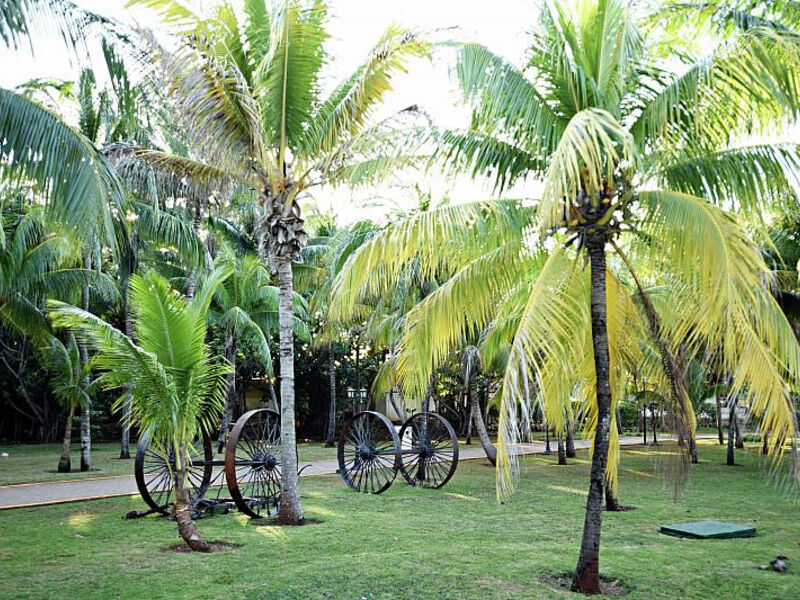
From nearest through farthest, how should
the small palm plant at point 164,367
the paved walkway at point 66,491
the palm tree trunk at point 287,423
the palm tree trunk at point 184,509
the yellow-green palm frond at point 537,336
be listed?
the yellow-green palm frond at point 537,336, the small palm plant at point 164,367, the palm tree trunk at point 184,509, the palm tree trunk at point 287,423, the paved walkway at point 66,491

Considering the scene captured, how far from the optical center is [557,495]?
13.9m

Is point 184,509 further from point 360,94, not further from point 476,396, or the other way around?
point 476,396

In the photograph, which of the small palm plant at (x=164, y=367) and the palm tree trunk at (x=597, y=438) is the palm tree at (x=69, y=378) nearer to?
the small palm plant at (x=164, y=367)

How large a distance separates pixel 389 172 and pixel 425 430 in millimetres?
7229

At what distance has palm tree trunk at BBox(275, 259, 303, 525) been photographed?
10516 millimetres

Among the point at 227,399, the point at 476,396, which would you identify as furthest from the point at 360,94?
the point at 227,399

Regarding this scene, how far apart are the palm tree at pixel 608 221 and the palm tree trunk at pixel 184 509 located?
270 cm

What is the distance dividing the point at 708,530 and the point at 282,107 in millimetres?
8135

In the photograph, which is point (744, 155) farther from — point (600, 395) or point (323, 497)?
point (323, 497)

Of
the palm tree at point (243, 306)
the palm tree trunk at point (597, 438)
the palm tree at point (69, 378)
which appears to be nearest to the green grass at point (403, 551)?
the palm tree trunk at point (597, 438)

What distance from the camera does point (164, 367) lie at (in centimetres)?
810

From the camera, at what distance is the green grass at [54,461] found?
16703mm

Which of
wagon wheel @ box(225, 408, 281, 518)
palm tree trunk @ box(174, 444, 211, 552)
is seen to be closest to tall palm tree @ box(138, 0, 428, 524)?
wagon wheel @ box(225, 408, 281, 518)

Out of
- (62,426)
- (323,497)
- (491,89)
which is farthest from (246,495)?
(62,426)
